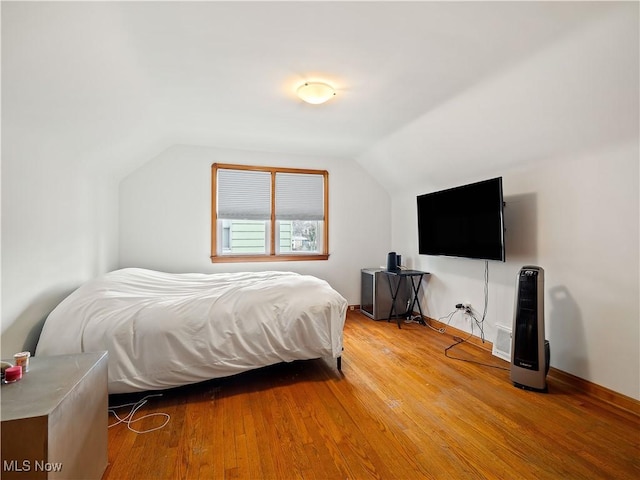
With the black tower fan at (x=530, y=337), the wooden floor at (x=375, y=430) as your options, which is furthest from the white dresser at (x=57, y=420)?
the black tower fan at (x=530, y=337)

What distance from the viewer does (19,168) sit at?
1.83m

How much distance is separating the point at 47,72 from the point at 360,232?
400cm

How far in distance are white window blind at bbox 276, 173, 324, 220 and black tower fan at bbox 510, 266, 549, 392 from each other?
9.60 ft

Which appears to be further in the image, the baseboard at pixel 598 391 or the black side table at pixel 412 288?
the black side table at pixel 412 288

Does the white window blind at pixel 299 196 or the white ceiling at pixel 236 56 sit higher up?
the white ceiling at pixel 236 56

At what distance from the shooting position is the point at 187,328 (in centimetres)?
220

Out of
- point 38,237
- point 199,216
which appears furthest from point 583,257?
point 199,216

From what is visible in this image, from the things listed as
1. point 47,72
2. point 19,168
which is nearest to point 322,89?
point 47,72

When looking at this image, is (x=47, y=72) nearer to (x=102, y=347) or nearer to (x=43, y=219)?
(x=43, y=219)

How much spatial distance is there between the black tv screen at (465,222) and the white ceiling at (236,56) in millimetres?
987

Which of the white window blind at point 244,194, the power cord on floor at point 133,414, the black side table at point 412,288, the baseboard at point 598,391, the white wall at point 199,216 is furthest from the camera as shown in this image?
the white window blind at point 244,194

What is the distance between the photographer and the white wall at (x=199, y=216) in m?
4.02

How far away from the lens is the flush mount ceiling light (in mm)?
2459

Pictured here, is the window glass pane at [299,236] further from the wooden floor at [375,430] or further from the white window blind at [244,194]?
the wooden floor at [375,430]
